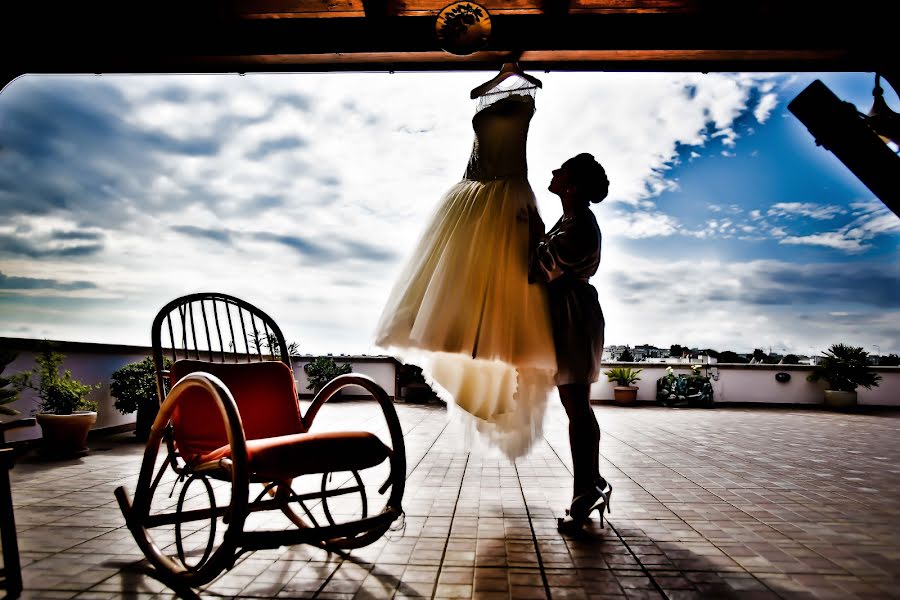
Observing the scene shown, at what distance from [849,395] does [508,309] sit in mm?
11281

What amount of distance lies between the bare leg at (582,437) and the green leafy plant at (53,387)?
455 centimetres

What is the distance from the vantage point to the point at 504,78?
245 centimetres

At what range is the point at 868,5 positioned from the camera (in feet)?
9.19

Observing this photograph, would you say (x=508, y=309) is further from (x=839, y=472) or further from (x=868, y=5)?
(x=839, y=472)

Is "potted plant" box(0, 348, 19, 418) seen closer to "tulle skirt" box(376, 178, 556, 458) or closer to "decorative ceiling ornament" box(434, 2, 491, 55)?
"tulle skirt" box(376, 178, 556, 458)

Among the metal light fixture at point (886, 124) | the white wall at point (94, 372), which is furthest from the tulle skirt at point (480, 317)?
the white wall at point (94, 372)

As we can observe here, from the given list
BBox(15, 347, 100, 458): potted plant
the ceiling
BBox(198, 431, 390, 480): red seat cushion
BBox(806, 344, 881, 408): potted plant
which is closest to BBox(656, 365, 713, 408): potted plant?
BBox(806, 344, 881, 408): potted plant

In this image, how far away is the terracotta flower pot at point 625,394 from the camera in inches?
411

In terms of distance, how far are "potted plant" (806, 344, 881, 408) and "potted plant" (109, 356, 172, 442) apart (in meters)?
11.9

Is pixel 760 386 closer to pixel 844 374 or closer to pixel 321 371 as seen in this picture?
pixel 844 374

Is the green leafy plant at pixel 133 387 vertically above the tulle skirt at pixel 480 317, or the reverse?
the tulle skirt at pixel 480 317

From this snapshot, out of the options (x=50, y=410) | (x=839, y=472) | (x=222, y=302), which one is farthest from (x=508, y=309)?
(x=50, y=410)

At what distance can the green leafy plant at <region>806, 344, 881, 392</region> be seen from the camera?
33.8 ft

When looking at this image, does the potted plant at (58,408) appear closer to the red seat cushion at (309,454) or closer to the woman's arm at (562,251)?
the red seat cushion at (309,454)
